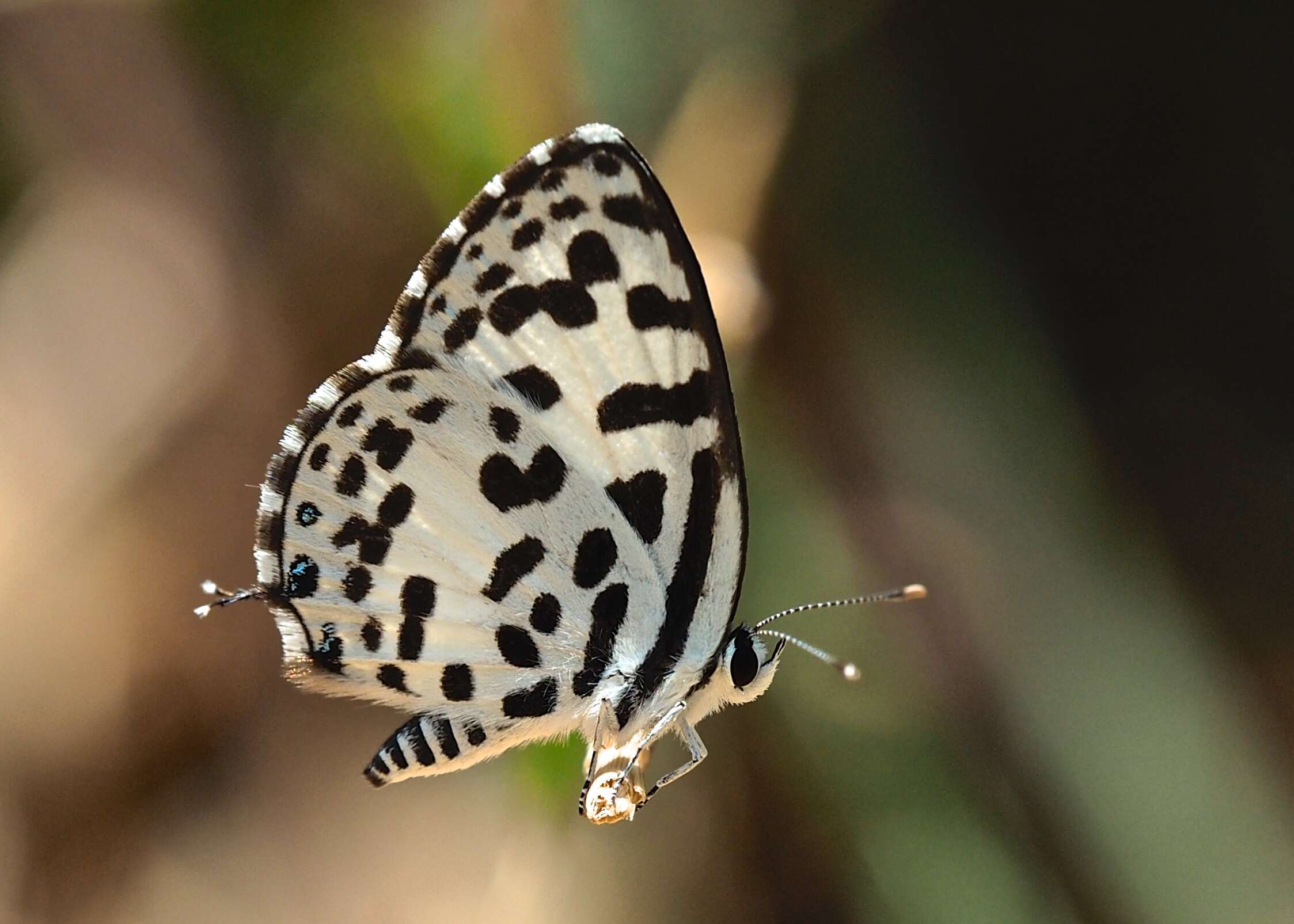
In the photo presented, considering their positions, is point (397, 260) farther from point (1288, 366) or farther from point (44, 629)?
point (1288, 366)

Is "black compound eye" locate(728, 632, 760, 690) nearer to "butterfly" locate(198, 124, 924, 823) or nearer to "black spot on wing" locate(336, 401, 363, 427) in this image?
"butterfly" locate(198, 124, 924, 823)

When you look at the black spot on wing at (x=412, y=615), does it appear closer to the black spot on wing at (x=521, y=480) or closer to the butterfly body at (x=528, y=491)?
the butterfly body at (x=528, y=491)

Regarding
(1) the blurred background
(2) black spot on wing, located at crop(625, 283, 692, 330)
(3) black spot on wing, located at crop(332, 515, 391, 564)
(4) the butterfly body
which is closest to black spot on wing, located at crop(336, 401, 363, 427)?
(4) the butterfly body

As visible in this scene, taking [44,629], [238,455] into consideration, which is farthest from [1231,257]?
[44,629]

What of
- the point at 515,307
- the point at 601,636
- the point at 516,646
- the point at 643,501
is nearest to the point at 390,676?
the point at 516,646

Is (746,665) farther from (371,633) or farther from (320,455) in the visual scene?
(320,455)

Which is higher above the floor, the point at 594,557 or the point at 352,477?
the point at 352,477
